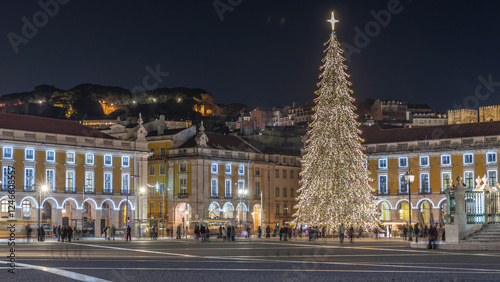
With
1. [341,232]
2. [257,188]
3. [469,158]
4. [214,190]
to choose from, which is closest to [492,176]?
[469,158]

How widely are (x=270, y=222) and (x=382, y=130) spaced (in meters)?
18.0

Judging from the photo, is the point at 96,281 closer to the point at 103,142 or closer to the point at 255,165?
the point at 103,142

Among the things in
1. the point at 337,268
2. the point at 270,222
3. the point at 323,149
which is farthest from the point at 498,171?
the point at 337,268

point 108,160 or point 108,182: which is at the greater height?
point 108,160

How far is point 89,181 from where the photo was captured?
269 ft

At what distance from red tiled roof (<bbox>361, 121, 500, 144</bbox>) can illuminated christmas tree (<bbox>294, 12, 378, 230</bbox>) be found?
39.9 m

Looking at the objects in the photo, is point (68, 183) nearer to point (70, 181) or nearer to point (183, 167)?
point (70, 181)

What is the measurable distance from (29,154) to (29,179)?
2420 millimetres

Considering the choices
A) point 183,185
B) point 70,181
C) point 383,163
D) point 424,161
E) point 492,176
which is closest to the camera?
point 70,181

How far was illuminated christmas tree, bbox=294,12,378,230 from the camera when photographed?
51906mm

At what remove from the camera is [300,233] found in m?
62.8

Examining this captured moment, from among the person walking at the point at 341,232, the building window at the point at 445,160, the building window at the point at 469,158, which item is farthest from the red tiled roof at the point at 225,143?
the person walking at the point at 341,232

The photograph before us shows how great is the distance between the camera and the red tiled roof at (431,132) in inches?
3516

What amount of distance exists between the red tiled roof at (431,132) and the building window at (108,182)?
1286 inches
